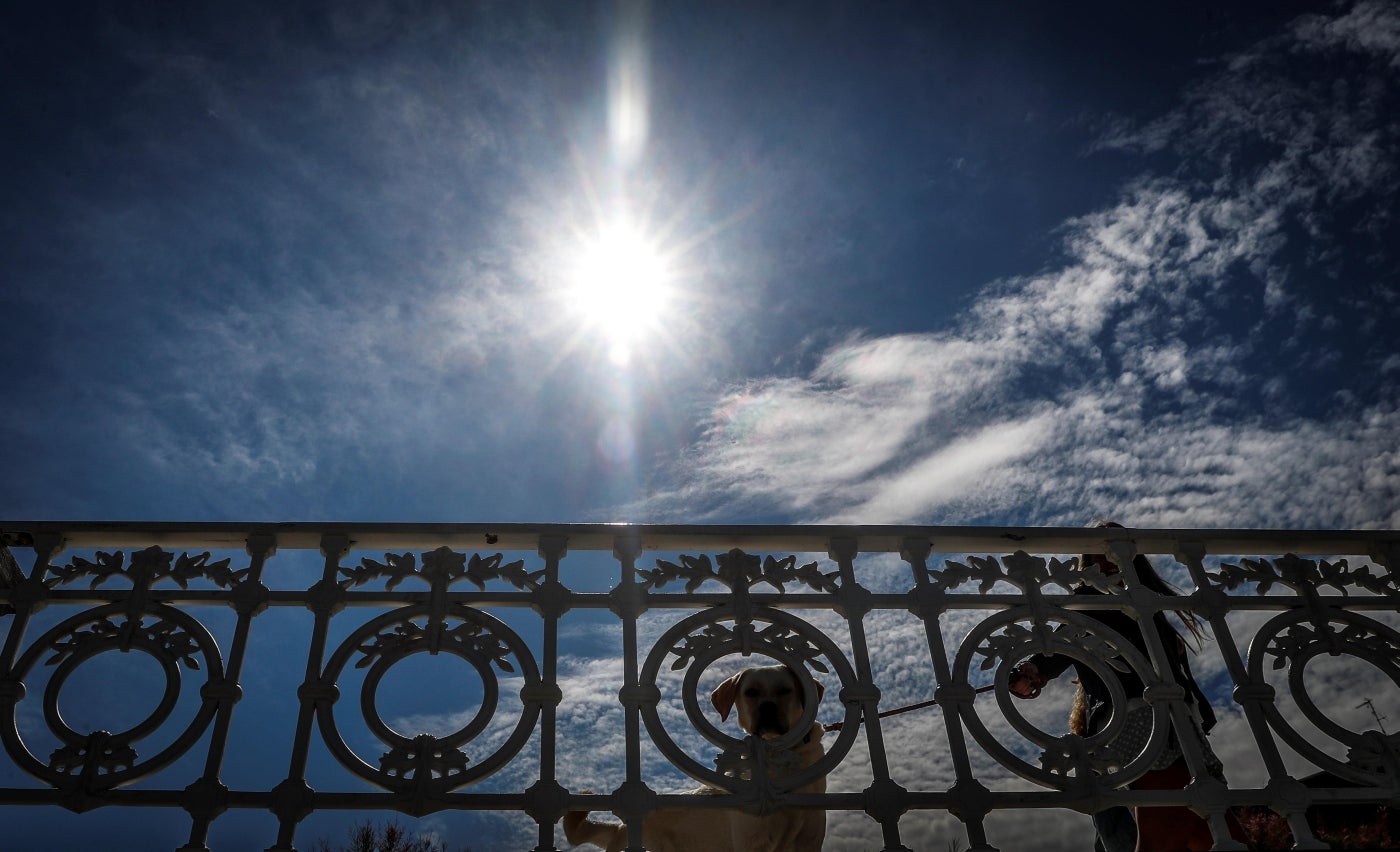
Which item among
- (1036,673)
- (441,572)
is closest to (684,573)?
(441,572)

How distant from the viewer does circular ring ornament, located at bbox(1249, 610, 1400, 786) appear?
12.5 ft

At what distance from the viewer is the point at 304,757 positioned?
11.7 ft

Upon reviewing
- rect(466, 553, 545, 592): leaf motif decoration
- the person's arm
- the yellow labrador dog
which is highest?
rect(466, 553, 545, 592): leaf motif decoration

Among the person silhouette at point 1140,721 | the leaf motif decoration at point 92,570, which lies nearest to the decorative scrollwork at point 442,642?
the leaf motif decoration at point 92,570

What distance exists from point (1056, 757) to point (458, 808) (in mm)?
2520

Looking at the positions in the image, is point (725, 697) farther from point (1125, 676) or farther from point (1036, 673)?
point (1125, 676)

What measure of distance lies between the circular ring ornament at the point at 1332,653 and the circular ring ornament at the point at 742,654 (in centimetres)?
199

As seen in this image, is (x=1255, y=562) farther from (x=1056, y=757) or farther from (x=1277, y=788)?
(x=1056, y=757)

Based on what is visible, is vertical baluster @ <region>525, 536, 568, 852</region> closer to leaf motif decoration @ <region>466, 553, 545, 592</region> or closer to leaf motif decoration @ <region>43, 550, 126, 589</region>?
leaf motif decoration @ <region>466, 553, 545, 592</region>

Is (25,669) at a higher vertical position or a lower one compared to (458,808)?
higher

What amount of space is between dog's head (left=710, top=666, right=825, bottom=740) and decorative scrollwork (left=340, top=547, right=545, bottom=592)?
4.67 feet

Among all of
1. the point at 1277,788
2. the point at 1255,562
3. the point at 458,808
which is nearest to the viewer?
the point at 458,808

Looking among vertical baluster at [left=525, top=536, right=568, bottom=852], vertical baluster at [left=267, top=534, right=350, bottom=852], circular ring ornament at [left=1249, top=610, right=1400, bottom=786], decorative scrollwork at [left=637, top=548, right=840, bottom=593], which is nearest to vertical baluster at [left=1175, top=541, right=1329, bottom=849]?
circular ring ornament at [left=1249, top=610, right=1400, bottom=786]

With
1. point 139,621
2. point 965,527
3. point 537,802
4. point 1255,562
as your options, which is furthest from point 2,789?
point 1255,562
